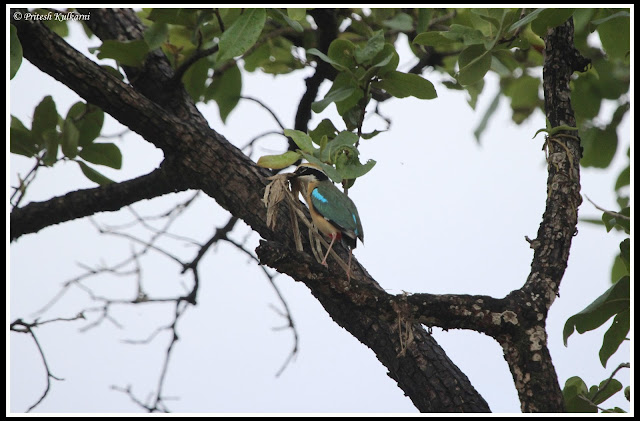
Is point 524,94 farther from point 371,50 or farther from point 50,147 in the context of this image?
point 50,147

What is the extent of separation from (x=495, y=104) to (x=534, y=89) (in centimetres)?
35

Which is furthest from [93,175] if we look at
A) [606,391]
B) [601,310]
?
[606,391]

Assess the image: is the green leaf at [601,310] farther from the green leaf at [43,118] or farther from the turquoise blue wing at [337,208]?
the green leaf at [43,118]

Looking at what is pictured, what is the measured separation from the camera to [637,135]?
2.62 metres

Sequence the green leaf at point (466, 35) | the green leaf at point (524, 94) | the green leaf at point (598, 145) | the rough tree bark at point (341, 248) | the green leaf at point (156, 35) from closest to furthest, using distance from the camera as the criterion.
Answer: the rough tree bark at point (341, 248), the green leaf at point (466, 35), the green leaf at point (156, 35), the green leaf at point (598, 145), the green leaf at point (524, 94)

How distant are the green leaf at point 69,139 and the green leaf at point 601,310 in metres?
2.29

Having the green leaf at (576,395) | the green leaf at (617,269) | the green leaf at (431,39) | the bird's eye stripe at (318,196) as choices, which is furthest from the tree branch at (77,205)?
the green leaf at (617,269)

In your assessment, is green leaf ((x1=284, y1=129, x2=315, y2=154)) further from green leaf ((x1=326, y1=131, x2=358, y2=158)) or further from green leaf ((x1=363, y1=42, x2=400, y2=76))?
green leaf ((x1=363, y1=42, x2=400, y2=76))

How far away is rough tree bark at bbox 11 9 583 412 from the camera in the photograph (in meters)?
2.32

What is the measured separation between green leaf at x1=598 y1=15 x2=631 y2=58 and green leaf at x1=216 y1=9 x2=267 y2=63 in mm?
1446

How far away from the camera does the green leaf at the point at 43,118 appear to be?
133 inches

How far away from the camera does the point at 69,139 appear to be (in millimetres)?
3230

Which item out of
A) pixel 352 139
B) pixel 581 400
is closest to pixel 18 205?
pixel 352 139

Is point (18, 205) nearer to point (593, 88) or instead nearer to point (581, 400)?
point (581, 400)
